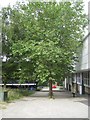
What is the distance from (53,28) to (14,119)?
21630 mm

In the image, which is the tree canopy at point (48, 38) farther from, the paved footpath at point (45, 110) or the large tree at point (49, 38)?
the paved footpath at point (45, 110)

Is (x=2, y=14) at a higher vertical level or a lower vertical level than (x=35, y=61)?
higher

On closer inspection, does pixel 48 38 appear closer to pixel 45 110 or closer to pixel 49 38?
pixel 49 38

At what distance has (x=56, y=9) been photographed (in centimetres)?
3728

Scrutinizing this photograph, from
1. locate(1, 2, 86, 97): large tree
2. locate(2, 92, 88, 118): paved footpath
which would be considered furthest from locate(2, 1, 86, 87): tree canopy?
locate(2, 92, 88, 118): paved footpath

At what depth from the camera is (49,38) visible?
3700cm

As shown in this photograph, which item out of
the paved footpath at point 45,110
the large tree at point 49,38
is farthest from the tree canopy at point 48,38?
the paved footpath at point 45,110

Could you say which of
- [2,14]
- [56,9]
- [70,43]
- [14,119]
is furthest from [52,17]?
[14,119]

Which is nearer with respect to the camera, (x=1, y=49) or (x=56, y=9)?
(x=56, y=9)

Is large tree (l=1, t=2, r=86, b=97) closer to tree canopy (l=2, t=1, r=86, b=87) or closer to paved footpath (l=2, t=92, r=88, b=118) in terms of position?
tree canopy (l=2, t=1, r=86, b=87)

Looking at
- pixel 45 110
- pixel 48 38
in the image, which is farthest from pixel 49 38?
pixel 45 110

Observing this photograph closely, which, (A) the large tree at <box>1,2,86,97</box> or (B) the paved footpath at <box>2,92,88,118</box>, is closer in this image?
(B) the paved footpath at <box>2,92,88,118</box>

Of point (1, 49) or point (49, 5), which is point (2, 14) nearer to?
point (1, 49)

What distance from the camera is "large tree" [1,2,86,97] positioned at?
36688 millimetres
